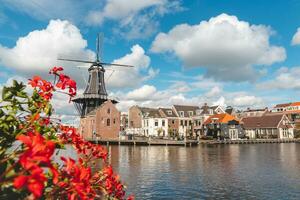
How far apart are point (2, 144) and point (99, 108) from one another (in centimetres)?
7535

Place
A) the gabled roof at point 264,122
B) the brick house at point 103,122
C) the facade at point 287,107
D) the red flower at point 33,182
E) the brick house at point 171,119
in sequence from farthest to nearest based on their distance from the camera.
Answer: the facade at point 287,107 < the gabled roof at point 264,122 < the brick house at point 171,119 < the brick house at point 103,122 < the red flower at point 33,182

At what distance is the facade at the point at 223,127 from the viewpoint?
85938 mm

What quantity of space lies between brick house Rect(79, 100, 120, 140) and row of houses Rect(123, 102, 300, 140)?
39.8 ft

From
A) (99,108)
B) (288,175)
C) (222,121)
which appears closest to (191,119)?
(222,121)

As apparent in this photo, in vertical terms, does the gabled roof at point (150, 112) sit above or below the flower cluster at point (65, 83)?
above

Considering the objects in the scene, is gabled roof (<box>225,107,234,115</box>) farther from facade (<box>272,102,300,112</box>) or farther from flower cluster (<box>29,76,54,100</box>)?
flower cluster (<box>29,76,54,100</box>)

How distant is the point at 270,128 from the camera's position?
95250 mm

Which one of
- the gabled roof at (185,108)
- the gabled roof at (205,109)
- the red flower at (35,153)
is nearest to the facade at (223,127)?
the gabled roof at (205,109)

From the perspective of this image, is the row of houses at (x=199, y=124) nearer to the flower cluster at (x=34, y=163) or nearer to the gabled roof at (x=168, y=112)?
the gabled roof at (x=168, y=112)

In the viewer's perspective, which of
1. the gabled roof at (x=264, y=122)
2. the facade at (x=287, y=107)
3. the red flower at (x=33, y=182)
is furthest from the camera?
the facade at (x=287, y=107)

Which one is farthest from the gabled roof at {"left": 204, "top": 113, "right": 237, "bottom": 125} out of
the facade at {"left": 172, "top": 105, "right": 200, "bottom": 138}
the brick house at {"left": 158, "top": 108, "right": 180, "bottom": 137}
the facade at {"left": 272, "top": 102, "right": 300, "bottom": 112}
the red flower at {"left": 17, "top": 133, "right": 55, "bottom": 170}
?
the red flower at {"left": 17, "top": 133, "right": 55, "bottom": 170}

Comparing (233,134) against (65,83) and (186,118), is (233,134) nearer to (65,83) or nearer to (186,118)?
(186,118)

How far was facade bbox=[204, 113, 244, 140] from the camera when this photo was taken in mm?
85938

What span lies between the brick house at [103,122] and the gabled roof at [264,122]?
45973 mm
